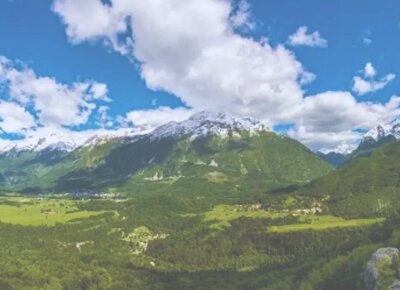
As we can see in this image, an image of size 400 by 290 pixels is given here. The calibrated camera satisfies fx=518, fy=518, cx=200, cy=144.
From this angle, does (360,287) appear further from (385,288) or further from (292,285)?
(292,285)

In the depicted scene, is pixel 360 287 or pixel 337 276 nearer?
pixel 360 287

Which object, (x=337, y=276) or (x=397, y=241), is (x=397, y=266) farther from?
(x=397, y=241)

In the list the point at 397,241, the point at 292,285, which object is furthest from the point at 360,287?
the point at 292,285

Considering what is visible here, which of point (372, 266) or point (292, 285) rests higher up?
point (372, 266)

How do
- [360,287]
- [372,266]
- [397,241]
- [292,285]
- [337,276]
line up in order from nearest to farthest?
[372,266]
[360,287]
[337,276]
[397,241]
[292,285]

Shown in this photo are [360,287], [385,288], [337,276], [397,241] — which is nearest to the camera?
[385,288]

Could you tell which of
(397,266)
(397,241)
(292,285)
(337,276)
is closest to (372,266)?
(397,266)
